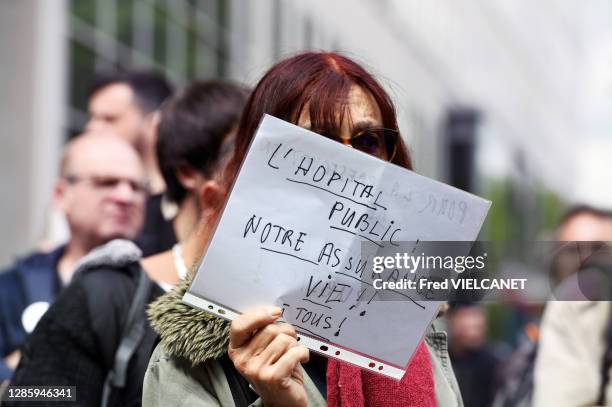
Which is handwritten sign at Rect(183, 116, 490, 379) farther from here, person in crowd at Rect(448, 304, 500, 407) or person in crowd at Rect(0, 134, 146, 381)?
person in crowd at Rect(448, 304, 500, 407)

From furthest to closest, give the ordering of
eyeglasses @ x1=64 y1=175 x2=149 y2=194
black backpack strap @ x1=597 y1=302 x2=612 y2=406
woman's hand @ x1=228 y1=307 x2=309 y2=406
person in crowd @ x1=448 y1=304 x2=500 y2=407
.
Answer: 1. person in crowd @ x1=448 y1=304 x2=500 y2=407
2. eyeglasses @ x1=64 y1=175 x2=149 y2=194
3. black backpack strap @ x1=597 y1=302 x2=612 y2=406
4. woman's hand @ x1=228 y1=307 x2=309 y2=406

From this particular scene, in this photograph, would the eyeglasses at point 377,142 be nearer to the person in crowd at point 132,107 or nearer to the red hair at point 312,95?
the red hair at point 312,95

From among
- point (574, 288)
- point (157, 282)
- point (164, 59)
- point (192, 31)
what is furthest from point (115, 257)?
point (192, 31)

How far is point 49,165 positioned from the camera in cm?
1290

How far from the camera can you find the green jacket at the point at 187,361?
222 cm

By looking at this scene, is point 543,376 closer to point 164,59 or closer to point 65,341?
point 65,341

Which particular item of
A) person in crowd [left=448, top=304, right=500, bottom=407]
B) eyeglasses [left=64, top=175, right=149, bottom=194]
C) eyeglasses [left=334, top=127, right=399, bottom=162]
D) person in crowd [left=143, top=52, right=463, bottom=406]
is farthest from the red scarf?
person in crowd [left=448, top=304, right=500, bottom=407]

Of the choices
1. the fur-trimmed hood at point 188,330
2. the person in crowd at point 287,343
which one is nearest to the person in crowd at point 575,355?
the person in crowd at point 287,343

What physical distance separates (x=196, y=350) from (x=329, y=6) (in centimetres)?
2494

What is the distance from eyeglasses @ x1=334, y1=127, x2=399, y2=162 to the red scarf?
44 cm

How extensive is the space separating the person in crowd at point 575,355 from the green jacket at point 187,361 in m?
1.78

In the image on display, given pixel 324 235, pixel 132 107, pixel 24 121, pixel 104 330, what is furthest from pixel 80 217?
pixel 24 121

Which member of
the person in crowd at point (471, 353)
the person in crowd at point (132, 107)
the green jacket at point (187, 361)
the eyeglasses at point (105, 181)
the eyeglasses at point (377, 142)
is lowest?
the person in crowd at point (471, 353)

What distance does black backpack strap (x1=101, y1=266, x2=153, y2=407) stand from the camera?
2807 mm
